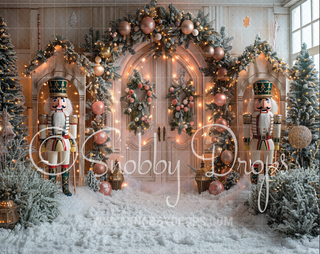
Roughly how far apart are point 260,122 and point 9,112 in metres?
4.19

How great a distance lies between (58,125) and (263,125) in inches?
131

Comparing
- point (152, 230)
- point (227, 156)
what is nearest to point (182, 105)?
point (227, 156)

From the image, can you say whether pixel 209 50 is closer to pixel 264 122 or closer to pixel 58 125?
pixel 264 122

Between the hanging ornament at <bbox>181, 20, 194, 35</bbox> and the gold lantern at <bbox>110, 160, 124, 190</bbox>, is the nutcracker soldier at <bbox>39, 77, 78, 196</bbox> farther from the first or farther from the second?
the hanging ornament at <bbox>181, 20, 194, 35</bbox>

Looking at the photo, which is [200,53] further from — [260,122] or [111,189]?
[111,189]

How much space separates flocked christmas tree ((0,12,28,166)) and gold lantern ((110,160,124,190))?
162 centimetres

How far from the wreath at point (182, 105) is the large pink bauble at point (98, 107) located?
1352 mm

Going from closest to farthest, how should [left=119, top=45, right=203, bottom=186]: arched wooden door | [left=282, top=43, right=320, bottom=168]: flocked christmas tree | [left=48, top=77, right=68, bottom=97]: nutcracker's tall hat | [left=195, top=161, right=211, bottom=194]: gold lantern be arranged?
1. [left=48, top=77, right=68, bottom=97]: nutcracker's tall hat
2. [left=282, top=43, right=320, bottom=168]: flocked christmas tree
3. [left=195, top=161, right=211, bottom=194]: gold lantern
4. [left=119, top=45, right=203, bottom=186]: arched wooden door

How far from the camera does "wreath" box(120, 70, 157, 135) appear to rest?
5.19 meters

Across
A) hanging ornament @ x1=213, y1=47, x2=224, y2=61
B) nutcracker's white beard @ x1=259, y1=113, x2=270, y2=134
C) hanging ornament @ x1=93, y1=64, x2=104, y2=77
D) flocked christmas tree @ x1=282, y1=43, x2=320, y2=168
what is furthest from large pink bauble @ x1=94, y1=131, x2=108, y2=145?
flocked christmas tree @ x1=282, y1=43, x2=320, y2=168

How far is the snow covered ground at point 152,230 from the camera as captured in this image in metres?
2.89

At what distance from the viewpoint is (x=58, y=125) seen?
414 cm

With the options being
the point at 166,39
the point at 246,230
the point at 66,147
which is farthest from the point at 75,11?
the point at 246,230

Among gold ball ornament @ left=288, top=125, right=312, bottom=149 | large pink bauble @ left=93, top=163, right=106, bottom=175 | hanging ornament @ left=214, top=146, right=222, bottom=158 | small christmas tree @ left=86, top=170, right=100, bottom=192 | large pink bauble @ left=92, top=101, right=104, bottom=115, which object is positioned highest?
large pink bauble @ left=92, top=101, right=104, bottom=115
